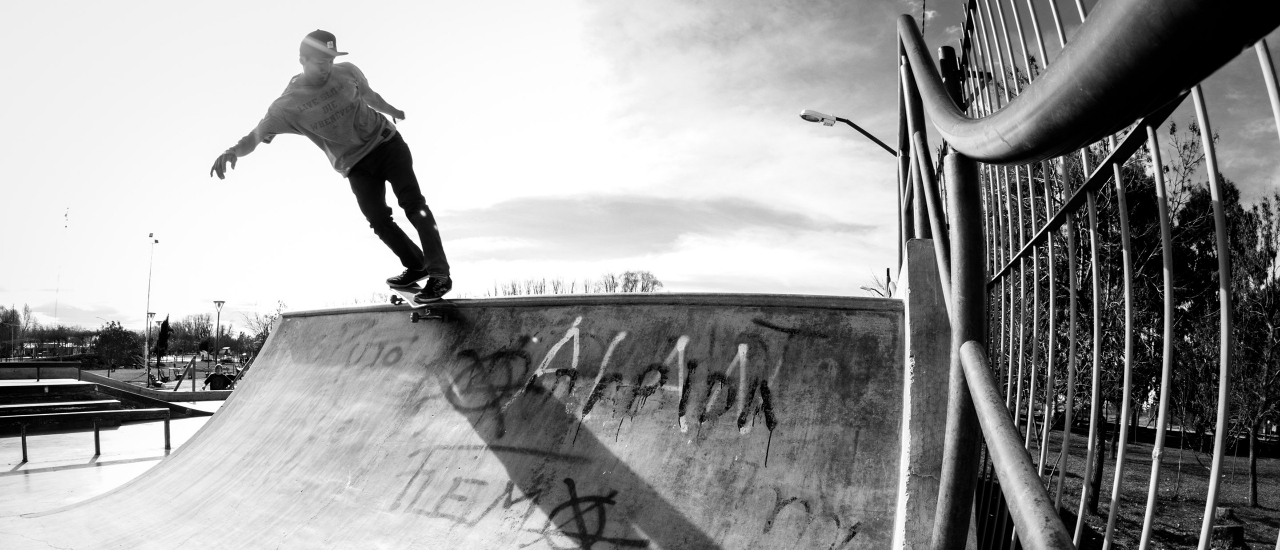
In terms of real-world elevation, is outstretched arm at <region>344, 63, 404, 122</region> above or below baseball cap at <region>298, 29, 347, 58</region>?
below

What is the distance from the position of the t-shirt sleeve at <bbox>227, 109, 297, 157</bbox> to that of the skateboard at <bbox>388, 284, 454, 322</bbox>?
1.30m

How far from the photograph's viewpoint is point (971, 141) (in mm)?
984

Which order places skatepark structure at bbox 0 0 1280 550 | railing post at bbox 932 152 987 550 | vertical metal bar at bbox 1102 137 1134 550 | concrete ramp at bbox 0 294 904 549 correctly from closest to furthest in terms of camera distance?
vertical metal bar at bbox 1102 137 1134 550 < skatepark structure at bbox 0 0 1280 550 < railing post at bbox 932 152 987 550 < concrete ramp at bbox 0 294 904 549

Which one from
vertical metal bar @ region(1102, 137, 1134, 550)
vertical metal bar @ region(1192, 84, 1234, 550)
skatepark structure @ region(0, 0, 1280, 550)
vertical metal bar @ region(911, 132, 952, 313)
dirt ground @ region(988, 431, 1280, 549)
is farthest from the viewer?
dirt ground @ region(988, 431, 1280, 549)

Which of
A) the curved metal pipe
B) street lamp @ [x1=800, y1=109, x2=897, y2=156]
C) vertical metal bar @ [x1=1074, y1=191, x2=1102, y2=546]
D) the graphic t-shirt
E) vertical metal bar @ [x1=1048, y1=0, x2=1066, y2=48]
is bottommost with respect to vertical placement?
vertical metal bar @ [x1=1074, y1=191, x2=1102, y2=546]

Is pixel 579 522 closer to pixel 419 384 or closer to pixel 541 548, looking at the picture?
pixel 541 548

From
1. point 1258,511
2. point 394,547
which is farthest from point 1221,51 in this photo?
point 1258,511

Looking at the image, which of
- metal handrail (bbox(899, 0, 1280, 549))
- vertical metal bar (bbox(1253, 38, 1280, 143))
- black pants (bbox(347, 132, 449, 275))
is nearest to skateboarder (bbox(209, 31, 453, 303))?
black pants (bbox(347, 132, 449, 275))

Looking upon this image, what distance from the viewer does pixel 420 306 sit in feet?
15.3

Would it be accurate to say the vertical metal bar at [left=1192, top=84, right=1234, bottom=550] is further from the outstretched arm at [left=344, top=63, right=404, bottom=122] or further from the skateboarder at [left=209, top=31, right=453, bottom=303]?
the outstretched arm at [left=344, top=63, right=404, bottom=122]

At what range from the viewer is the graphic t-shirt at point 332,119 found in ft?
15.2

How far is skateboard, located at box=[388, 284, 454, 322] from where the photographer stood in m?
4.61

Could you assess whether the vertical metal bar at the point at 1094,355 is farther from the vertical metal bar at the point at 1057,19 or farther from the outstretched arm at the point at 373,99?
the outstretched arm at the point at 373,99

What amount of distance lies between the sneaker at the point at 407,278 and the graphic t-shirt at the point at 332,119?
0.81m
